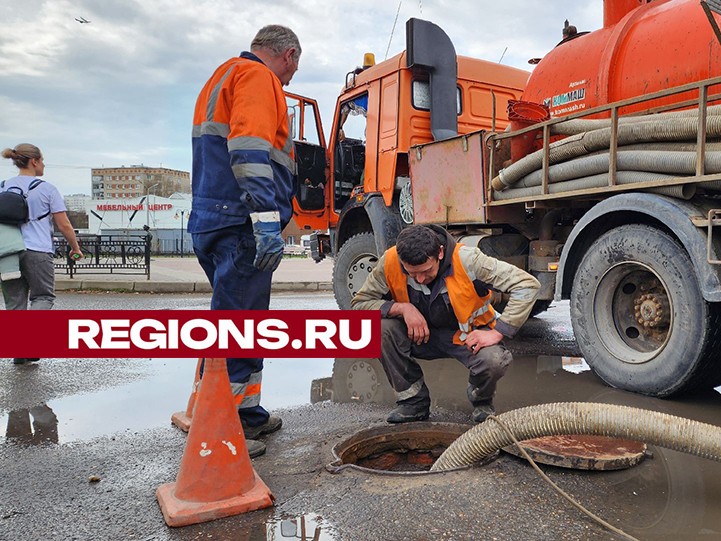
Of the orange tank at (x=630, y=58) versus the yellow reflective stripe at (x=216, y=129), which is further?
the orange tank at (x=630, y=58)

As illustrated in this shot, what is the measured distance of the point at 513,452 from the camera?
258 centimetres

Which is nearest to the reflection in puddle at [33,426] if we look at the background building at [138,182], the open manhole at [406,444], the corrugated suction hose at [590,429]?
the open manhole at [406,444]

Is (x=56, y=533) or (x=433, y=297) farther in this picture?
(x=433, y=297)

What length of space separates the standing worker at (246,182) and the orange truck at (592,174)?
2185 millimetres

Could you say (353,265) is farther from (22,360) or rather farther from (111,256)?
(111,256)

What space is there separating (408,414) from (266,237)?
1.30m

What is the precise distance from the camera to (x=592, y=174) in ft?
12.9

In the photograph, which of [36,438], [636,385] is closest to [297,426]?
[36,438]

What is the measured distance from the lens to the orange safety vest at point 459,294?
3008 millimetres

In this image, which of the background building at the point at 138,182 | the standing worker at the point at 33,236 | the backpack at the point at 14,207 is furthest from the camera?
the background building at the point at 138,182

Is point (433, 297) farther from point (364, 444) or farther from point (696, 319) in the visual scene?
point (696, 319)

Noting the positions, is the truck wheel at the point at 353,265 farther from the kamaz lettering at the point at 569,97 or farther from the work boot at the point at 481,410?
the work boot at the point at 481,410

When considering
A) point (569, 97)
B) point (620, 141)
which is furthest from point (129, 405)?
point (569, 97)

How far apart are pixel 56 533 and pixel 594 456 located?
2189 millimetres
